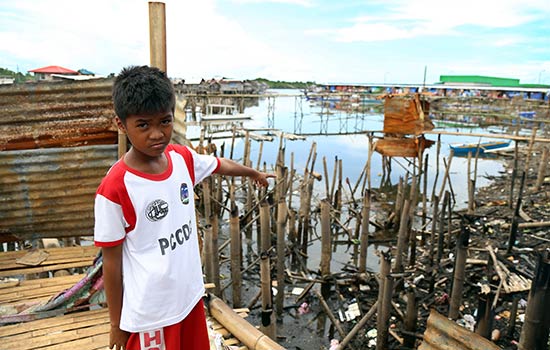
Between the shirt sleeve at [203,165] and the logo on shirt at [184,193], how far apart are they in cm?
20

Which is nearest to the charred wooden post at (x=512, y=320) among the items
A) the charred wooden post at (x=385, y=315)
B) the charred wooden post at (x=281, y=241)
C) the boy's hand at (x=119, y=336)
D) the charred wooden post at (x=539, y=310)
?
the charred wooden post at (x=385, y=315)

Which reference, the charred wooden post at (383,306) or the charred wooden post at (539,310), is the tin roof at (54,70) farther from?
the charred wooden post at (539,310)

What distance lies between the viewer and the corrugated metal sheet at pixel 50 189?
128 inches

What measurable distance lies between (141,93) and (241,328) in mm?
2301

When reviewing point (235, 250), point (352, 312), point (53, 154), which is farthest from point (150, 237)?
point (352, 312)

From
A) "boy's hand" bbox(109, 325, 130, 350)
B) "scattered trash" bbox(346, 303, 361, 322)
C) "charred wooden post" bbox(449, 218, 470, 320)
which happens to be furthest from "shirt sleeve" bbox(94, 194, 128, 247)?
"scattered trash" bbox(346, 303, 361, 322)

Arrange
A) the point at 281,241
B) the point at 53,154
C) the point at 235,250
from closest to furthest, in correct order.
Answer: the point at 53,154, the point at 235,250, the point at 281,241

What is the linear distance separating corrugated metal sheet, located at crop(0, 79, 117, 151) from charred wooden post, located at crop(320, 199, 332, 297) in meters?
3.68

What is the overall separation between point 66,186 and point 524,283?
260 inches

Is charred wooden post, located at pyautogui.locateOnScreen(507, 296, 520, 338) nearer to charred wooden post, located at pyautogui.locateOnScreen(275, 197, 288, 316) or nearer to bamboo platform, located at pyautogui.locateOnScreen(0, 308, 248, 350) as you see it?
charred wooden post, located at pyautogui.locateOnScreen(275, 197, 288, 316)

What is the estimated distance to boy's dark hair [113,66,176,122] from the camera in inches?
58.6

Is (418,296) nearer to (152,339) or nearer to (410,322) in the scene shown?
(410,322)

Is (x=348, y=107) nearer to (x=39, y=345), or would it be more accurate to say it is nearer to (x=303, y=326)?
(x=303, y=326)

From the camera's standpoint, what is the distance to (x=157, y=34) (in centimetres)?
277
